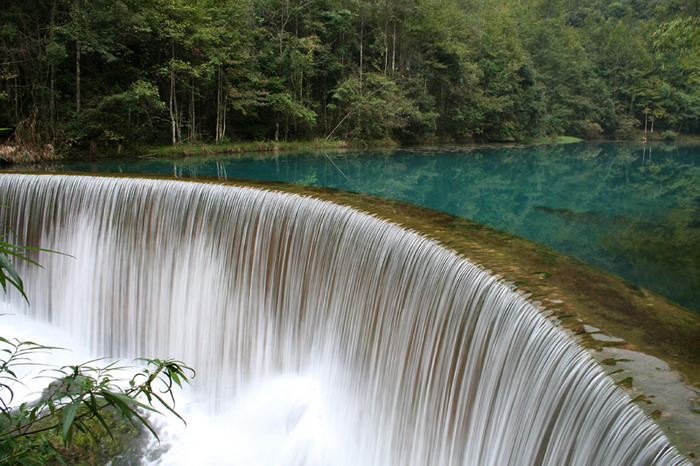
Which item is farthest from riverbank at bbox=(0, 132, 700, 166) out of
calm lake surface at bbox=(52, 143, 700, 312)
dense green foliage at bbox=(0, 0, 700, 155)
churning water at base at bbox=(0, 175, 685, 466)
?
churning water at base at bbox=(0, 175, 685, 466)

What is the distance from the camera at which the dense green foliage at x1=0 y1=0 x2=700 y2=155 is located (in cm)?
1381

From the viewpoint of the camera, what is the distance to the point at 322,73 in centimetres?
2283

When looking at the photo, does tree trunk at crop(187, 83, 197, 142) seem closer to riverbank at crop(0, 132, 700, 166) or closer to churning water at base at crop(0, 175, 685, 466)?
riverbank at crop(0, 132, 700, 166)

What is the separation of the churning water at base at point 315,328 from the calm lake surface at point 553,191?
10.6 feet

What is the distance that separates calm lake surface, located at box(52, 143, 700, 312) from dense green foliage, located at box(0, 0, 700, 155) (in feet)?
9.35

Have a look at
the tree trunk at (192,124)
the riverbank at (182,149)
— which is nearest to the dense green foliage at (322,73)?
the tree trunk at (192,124)

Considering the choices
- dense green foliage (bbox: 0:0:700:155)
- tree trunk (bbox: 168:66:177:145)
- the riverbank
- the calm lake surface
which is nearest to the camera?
the calm lake surface

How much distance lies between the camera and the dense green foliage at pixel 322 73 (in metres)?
13.8

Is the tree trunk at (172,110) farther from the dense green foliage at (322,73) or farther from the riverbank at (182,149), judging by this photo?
the riverbank at (182,149)

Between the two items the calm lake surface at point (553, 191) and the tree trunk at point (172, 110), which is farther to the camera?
the tree trunk at point (172, 110)

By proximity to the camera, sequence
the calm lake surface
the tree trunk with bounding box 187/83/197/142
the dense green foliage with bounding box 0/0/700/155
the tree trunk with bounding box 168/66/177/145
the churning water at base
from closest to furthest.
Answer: the churning water at base < the calm lake surface < the dense green foliage with bounding box 0/0/700/155 < the tree trunk with bounding box 168/66/177/145 < the tree trunk with bounding box 187/83/197/142

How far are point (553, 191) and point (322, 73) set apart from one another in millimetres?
14075

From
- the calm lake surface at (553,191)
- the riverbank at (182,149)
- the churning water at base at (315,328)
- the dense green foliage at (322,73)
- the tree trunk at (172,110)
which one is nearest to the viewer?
the churning water at base at (315,328)

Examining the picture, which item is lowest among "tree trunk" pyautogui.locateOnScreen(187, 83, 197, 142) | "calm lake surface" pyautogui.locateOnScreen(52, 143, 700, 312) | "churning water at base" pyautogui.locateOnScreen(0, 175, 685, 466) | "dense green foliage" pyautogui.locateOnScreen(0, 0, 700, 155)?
"churning water at base" pyautogui.locateOnScreen(0, 175, 685, 466)
